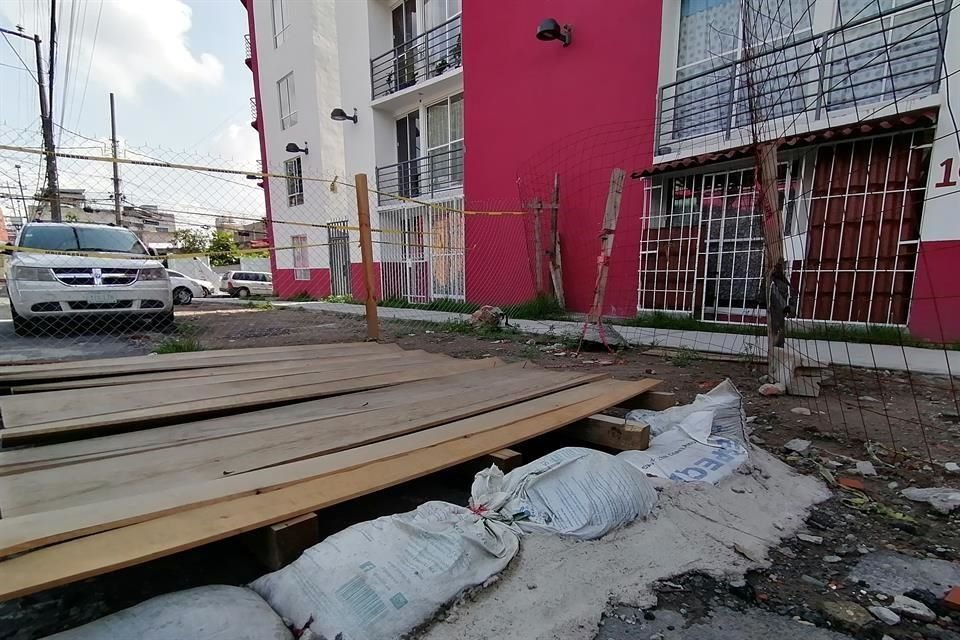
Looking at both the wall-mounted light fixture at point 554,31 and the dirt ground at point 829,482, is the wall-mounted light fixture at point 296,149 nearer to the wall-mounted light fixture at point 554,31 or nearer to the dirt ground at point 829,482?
the wall-mounted light fixture at point 554,31

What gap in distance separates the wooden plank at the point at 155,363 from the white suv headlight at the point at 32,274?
8.96 ft

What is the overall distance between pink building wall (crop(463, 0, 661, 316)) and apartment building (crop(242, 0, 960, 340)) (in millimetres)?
32

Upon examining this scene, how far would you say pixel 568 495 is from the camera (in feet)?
4.94

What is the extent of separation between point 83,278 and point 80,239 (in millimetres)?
976

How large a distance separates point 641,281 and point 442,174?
18.3ft

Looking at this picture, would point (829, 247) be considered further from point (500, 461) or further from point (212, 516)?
point (212, 516)

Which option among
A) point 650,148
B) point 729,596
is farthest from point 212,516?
point 650,148

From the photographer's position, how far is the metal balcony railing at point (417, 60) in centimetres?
922

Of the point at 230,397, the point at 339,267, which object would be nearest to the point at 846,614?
the point at 230,397

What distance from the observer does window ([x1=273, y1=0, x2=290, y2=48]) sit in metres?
13.2

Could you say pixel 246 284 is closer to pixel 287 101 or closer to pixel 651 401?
pixel 287 101

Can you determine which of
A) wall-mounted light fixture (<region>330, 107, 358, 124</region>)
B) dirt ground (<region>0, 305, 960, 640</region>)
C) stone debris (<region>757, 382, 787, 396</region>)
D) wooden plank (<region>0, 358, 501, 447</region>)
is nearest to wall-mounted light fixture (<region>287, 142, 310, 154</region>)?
wall-mounted light fixture (<region>330, 107, 358, 124</region>)

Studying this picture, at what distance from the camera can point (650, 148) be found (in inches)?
243

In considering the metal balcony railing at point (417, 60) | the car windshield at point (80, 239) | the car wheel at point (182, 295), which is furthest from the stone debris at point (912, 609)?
the car wheel at point (182, 295)
